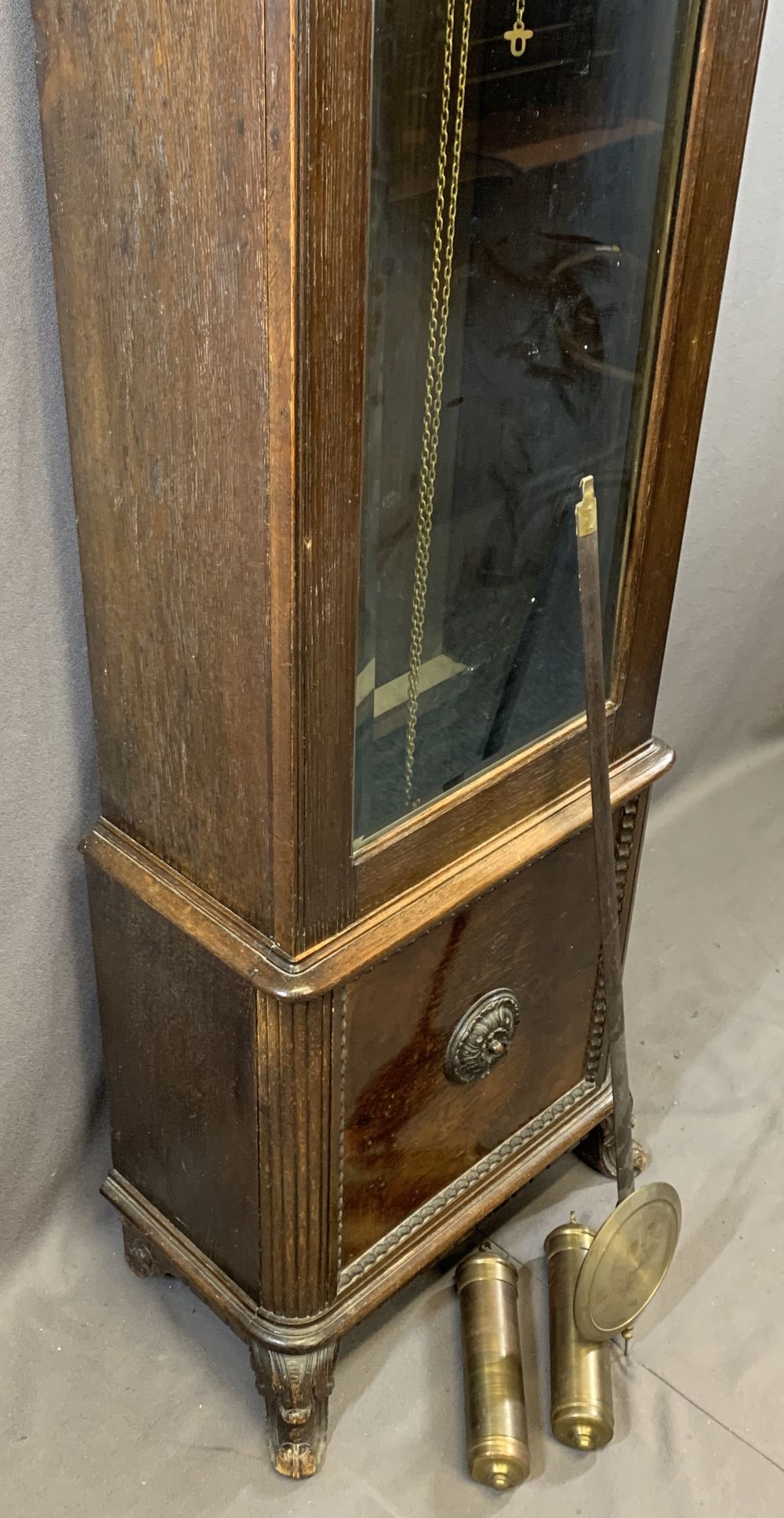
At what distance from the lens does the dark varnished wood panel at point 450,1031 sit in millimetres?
1185

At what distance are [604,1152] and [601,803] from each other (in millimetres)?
591

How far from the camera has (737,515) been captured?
6.86 feet

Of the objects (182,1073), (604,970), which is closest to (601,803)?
(604,970)

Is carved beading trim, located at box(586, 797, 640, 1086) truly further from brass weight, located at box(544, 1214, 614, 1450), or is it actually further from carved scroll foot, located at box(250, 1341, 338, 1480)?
carved scroll foot, located at box(250, 1341, 338, 1480)

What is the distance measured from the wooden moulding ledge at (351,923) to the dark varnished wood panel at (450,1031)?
4 centimetres

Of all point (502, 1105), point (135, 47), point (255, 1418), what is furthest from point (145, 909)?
point (135, 47)

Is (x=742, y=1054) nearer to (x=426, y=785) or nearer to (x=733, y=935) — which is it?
(x=733, y=935)

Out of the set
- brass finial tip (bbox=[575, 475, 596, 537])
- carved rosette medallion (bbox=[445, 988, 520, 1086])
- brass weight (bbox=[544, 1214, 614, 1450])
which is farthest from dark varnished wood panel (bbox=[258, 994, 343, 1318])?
brass finial tip (bbox=[575, 475, 596, 537])

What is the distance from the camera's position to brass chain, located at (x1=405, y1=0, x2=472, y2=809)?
2.94ft

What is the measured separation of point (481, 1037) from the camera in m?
1.29

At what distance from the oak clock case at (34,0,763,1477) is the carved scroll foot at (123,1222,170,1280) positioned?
0.14ft

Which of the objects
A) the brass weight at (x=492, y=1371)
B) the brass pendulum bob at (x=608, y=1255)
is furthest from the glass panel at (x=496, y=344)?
the brass weight at (x=492, y=1371)

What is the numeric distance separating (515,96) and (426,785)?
1.62 ft

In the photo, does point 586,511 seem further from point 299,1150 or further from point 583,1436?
point 583,1436
